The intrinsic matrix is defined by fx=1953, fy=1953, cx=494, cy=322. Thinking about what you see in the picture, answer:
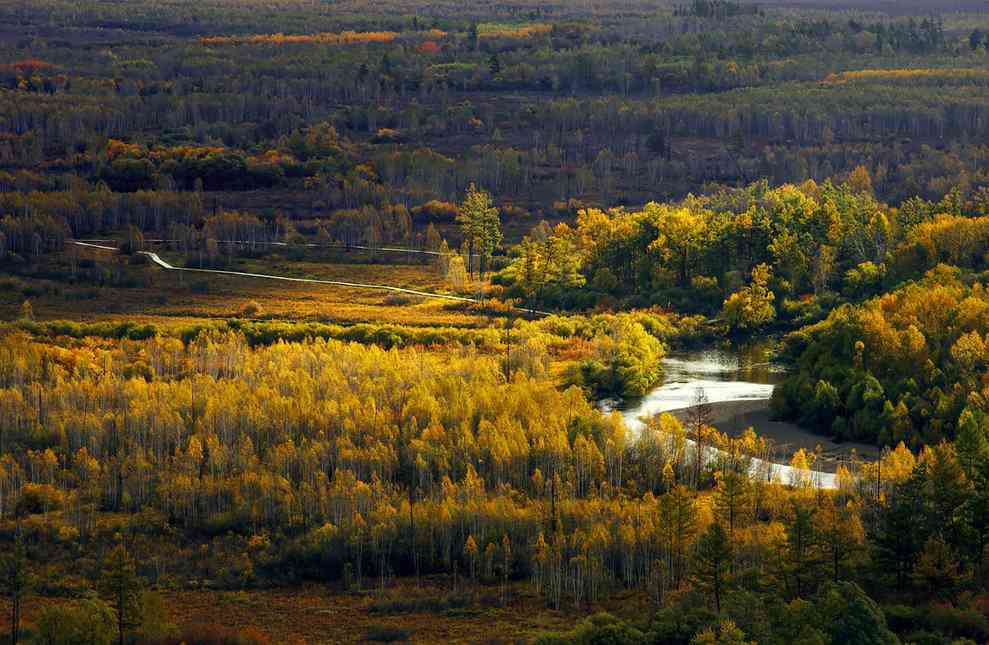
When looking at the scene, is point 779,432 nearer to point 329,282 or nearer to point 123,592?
point 123,592

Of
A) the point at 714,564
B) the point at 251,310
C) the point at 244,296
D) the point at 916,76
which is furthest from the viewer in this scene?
the point at 916,76

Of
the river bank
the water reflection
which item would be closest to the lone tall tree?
the water reflection

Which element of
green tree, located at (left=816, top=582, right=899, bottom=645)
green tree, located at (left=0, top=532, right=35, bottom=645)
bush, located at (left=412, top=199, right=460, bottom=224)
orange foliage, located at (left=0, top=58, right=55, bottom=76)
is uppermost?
orange foliage, located at (left=0, top=58, right=55, bottom=76)

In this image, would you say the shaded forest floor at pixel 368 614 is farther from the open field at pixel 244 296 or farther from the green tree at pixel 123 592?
the open field at pixel 244 296

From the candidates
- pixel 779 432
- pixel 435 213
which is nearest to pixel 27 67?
pixel 435 213

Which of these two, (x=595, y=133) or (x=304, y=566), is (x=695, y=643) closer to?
(x=304, y=566)

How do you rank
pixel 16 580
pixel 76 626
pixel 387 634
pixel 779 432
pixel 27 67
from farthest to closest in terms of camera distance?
1. pixel 27 67
2. pixel 779 432
3. pixel 387 634
4. pixel 16 580
5. pixel 76 626

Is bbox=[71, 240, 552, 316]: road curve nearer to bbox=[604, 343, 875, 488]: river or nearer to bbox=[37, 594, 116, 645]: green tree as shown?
bbox=[604, 343, 875, 488]: river

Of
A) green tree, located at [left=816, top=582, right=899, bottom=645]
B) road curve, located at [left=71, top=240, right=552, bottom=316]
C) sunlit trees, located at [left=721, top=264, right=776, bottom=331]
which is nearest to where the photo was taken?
green tree, located at [left=816, top=582, right=899, bottom=645]

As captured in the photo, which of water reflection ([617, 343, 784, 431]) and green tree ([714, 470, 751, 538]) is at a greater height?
green tree ([714, 470, 751, 538])

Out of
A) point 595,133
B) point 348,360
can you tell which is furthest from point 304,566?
point 595,133
